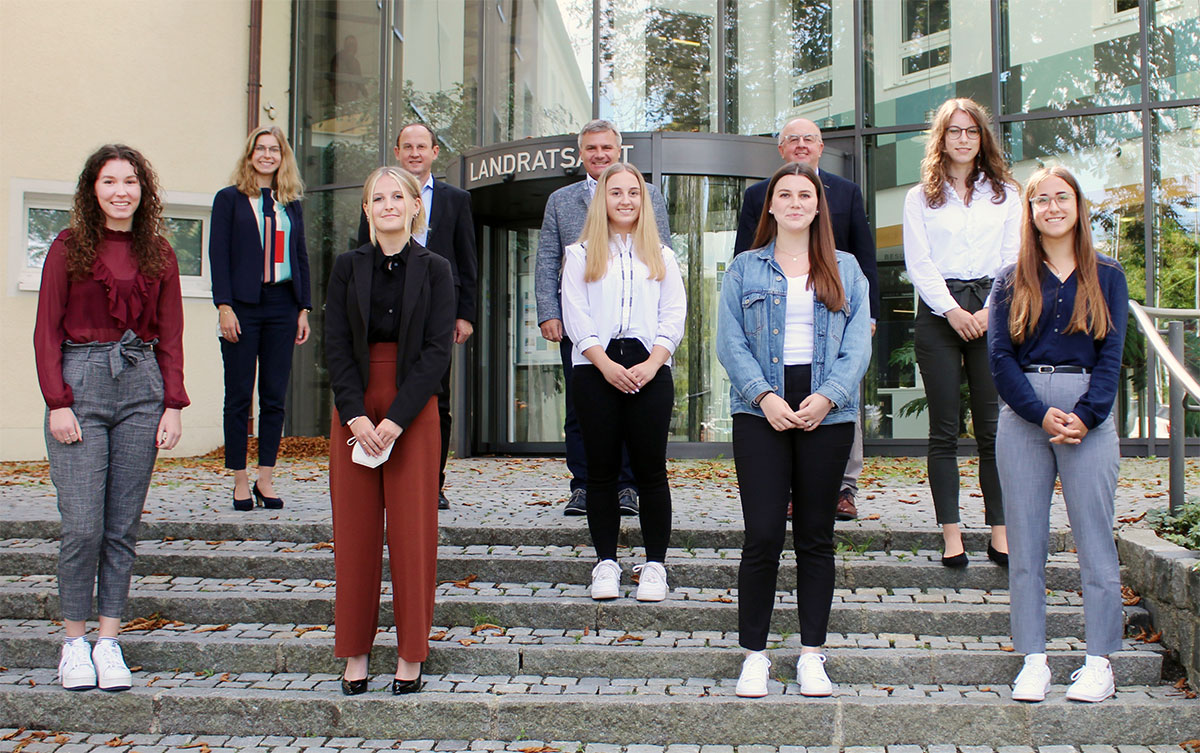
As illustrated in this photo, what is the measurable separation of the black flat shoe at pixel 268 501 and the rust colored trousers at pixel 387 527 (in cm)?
248

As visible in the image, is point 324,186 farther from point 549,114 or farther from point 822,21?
point 822,21

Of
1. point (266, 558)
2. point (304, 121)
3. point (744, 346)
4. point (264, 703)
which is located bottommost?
point (264, 703)

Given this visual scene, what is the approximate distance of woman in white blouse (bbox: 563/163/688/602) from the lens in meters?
4.39

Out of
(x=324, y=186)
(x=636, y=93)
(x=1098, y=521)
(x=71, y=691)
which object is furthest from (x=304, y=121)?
(x=1098, y=521)

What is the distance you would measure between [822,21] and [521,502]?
6689mm

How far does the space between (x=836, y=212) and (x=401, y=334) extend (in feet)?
8.45

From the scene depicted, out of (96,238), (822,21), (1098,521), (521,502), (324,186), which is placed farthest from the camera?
(324,186)

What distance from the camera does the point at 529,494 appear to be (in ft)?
23.2

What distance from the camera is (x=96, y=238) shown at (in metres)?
4.05

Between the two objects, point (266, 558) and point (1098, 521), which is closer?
point (1098, 521)

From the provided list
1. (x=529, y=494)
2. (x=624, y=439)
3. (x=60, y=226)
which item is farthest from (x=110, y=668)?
(x=60, y=226)

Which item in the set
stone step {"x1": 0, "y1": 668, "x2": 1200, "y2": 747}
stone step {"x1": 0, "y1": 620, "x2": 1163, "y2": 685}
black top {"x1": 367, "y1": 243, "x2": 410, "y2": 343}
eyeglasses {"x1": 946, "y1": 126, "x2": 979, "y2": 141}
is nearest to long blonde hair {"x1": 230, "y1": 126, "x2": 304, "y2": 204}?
black top {"x1": 367, "y1": 243, "x2": 410, "y2": 343}

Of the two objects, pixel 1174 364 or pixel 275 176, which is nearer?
pixel 1174 364

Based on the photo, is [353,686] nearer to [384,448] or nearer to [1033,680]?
[384,448]
